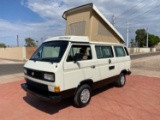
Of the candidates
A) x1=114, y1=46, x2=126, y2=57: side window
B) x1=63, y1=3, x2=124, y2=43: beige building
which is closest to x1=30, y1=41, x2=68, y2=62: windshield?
x1=63, y1=3, x2=124, y2=43: beige building

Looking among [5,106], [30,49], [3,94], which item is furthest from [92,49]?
[30,49]

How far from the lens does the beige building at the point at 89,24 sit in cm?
654

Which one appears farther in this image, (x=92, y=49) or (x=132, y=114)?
(x=92, y=49)

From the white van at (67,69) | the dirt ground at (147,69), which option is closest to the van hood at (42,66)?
the white van at (67,69)

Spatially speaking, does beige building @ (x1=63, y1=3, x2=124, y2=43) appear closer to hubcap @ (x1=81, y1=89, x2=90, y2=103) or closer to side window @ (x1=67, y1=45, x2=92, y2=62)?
side window @ (x1=67, y1=45, x2=92, y2=62)

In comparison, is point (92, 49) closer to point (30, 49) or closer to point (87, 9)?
point (87, 9)

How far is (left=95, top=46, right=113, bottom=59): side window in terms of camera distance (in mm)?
5988

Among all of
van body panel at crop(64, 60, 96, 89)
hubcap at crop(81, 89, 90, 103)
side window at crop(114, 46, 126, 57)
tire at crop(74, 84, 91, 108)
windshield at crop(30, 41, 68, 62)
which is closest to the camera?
van body panel at crop(64, 60, 96, 89)

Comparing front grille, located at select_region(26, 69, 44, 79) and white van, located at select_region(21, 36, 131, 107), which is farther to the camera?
front grille, located at select_region(26, 69, 44, 79)

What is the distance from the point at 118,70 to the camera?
7.30 m

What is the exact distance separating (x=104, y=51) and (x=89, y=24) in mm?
1245

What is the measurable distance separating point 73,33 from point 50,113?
3705mm

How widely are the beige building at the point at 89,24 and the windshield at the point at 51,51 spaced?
170cm

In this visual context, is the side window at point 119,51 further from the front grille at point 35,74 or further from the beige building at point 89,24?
the front grille at point 35,74
